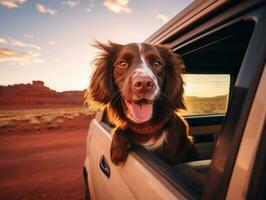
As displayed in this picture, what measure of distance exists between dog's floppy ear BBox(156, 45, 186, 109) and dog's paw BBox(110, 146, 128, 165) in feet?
2.56

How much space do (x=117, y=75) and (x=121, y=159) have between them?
1100 millimetres

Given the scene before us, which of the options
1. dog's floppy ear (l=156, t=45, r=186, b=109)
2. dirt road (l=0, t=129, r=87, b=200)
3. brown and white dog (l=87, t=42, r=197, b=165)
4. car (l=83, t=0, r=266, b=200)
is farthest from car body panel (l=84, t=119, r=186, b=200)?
dirt road (l=0, t=129, r=87, b=200)

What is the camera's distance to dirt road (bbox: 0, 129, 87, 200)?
17.8ft

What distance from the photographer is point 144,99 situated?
6.86 ft

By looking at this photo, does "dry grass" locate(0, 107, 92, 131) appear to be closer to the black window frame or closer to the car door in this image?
the car door

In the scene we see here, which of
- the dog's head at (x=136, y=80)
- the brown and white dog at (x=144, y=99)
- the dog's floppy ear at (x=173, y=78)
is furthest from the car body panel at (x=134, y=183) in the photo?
the dog's floppy ear at (x=173, y=78)

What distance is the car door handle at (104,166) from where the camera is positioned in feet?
6.55

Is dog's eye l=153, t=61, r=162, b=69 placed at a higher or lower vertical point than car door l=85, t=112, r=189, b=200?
higher

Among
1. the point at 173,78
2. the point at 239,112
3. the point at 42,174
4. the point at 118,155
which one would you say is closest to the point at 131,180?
the point at 118,155

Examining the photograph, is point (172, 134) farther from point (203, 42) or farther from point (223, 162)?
point (223, 162)

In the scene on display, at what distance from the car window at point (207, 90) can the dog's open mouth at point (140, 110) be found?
3.34 feet

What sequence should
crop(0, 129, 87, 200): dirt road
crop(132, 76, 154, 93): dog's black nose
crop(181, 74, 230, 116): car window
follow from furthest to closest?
crop(0, 129, 87, 200): dirt road → crop(181, 74, 230, 116): car window → crop(132, 76, 154, 93): dog's black nose

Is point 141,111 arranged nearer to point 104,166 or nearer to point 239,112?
point 104,166

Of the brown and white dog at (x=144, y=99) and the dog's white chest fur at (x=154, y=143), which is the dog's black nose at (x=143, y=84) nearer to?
the brown and white dog at (x=144, y=99)
